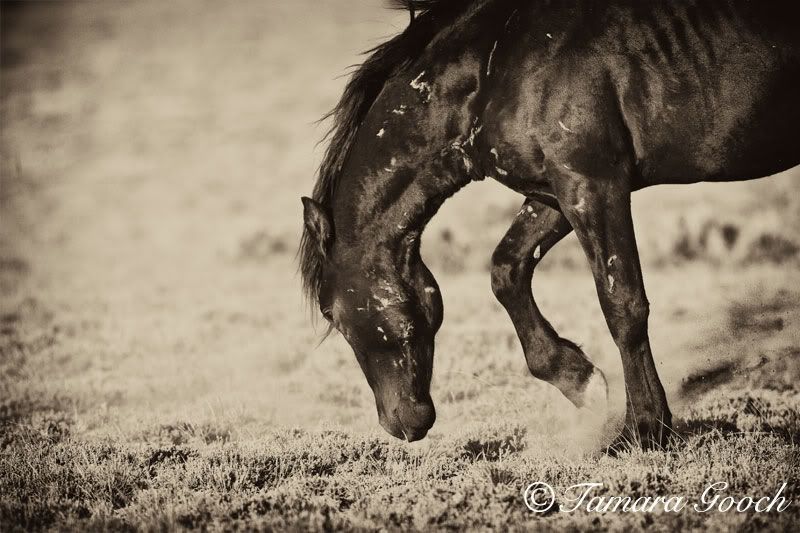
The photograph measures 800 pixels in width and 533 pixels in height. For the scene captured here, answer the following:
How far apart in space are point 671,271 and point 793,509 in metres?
8.24

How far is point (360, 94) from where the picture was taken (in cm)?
554

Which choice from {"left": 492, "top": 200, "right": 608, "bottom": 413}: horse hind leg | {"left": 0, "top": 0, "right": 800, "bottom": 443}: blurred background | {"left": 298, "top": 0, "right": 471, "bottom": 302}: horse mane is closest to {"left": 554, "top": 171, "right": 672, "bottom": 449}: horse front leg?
{"left": 492, "top": 200, "right": 608, "bottom": 413}: horse hind leg

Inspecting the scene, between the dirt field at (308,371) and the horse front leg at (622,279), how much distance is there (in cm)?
24

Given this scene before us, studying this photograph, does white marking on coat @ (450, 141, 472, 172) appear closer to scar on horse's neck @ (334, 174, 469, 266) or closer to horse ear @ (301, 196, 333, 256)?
scar on horse's neck @ (334, 174, 469, 266)

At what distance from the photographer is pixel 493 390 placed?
7395 mm

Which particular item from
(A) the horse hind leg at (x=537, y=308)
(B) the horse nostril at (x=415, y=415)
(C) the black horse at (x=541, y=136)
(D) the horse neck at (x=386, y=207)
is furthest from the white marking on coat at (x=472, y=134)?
(B) the horse nostril at (x=415, y=415)

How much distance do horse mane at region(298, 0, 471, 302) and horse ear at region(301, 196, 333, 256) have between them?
0.47 ft

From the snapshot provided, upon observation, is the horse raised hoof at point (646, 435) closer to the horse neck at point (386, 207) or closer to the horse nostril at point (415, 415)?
the horse nostril at point (415, 415)

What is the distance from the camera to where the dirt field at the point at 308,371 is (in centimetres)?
484

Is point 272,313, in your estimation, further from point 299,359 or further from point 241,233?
point 241,233

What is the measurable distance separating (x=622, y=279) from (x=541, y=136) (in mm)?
923

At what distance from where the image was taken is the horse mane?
5.49 meters

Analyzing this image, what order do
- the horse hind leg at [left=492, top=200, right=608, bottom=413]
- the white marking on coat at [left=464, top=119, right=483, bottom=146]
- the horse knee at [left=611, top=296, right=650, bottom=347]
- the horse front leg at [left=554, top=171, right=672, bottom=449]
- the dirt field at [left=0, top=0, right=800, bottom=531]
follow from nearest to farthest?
1. the dirt field at [left=0, top=0, right=800, bottom=531]
2. the horse front leg at [left=554, top=171, right=672, bottom=449]
3. the horse knee at [left=611, top=296, right=650, bottom=347]
4. the white marking on coat at [left=464, top=119, right=483, bottom=146]
5. the horse hind leg at [left=492, top=200, right=608, bottom=413]

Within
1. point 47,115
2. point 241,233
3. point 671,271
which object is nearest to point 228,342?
point 671,271
